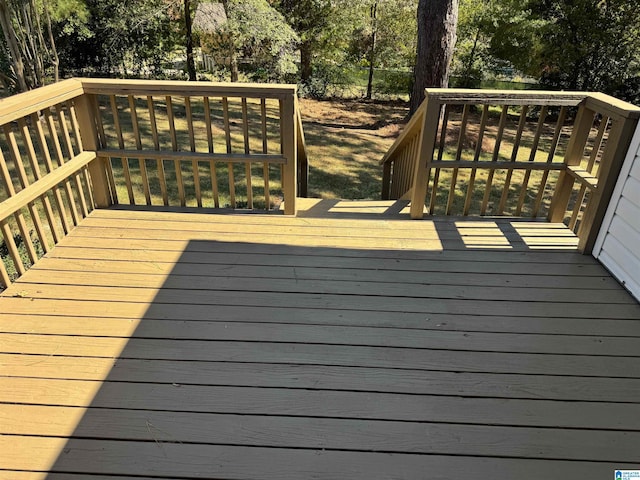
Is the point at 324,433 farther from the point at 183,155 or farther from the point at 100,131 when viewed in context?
the point at 100,131

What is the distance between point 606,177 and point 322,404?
7.26ft

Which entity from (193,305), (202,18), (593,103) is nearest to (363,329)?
(193,305)

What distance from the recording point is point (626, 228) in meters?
2.60

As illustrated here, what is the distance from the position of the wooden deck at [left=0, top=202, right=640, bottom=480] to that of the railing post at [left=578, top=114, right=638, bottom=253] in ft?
0.63

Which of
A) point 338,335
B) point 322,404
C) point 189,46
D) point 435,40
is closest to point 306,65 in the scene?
point 189,46

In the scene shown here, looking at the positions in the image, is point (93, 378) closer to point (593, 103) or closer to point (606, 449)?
point (606, 449)

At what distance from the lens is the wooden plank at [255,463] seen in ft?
5.03

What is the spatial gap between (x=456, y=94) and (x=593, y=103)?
896mm

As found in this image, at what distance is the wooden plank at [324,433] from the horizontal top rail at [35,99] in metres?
1.43

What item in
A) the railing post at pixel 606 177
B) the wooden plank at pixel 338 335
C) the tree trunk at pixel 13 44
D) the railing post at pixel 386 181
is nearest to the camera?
the wooden plank at pixel 338 335

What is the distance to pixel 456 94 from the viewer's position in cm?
296

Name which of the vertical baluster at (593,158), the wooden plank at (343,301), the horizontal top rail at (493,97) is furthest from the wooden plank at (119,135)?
the vertical baluster at (593,158)

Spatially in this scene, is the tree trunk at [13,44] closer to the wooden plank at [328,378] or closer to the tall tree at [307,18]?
the wooden plank at [328,378]

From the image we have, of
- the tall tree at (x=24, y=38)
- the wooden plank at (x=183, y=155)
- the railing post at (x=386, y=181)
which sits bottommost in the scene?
the railing post at (x=386, y=181)
